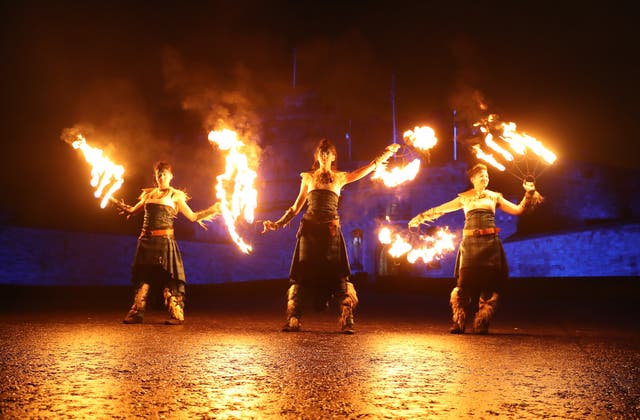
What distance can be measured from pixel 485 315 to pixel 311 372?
3609mm

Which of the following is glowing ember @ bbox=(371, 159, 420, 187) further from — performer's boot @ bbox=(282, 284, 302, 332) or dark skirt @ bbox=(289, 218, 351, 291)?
performer's boot @ bbox=(282, 284, 302, 332)

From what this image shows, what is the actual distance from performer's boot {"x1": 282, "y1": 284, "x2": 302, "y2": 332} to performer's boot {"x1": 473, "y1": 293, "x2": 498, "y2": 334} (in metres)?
2.21

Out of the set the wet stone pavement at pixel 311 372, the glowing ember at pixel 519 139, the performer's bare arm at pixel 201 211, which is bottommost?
the wet stone pavement at pixel 311 372

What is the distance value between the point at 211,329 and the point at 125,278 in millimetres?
13304

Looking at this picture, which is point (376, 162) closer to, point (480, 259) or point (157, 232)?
point (480, 259)

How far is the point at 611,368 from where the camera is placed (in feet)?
14.6

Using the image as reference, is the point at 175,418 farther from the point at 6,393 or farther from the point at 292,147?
the point at 292,147

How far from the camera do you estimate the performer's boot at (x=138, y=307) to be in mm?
7750

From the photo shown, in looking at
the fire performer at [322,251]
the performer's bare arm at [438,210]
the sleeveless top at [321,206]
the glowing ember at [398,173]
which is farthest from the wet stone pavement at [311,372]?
the glowing ember at [398,173]

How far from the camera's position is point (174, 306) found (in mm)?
7930

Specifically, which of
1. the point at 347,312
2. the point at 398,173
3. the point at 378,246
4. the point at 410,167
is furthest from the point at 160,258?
the point at 378,246

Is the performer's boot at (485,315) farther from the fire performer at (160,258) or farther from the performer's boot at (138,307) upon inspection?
the performer's boot at (138,307)

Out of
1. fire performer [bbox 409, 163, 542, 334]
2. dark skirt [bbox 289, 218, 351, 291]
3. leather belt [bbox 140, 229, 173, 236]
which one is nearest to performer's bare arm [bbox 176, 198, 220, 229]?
leather belt [bbox 140, 229, 173, 236]

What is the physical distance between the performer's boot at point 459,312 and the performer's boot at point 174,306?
365 centimetres
